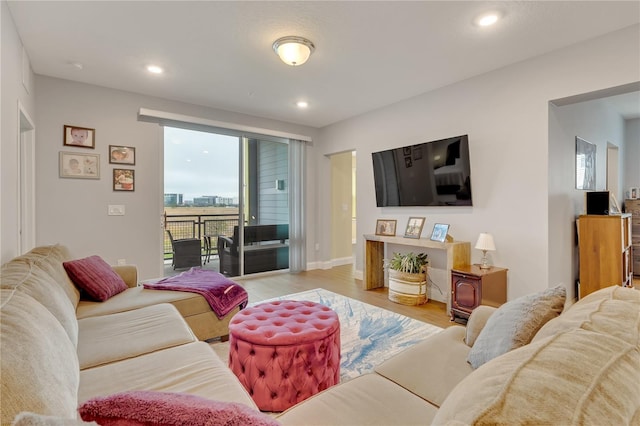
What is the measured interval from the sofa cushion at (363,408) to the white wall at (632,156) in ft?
21.6

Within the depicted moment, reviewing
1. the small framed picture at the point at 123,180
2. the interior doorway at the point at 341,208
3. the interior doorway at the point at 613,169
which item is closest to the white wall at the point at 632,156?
the interior doorway at the point at 613,169

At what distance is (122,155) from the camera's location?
4105 millimetres

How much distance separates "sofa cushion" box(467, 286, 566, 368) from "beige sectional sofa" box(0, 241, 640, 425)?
0.12 feet

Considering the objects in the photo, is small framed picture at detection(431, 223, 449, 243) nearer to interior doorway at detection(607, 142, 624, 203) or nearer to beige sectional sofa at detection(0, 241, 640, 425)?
beige sectional sofa at detection(0, 241, 640, 425)

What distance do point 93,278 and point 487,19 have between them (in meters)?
3.72

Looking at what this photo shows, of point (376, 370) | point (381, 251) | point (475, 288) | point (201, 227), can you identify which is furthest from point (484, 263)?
point (201, 227)

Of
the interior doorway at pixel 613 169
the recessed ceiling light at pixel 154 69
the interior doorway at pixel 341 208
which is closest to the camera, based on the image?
the recessed ceiling light at pixel 154 69

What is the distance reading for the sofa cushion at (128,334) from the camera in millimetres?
1599

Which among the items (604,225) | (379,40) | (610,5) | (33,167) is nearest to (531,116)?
(610,5)

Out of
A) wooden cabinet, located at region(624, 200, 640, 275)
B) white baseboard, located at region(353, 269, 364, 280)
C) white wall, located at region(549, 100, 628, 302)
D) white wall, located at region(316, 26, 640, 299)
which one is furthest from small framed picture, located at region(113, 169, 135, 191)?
wooden cabinet, located at region(624, 200, 640, 275)

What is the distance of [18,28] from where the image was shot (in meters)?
2.64

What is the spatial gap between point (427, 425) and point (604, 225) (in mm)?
3608

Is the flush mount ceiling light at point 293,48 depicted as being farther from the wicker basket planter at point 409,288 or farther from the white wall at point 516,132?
the wicker basket planter at point 409,288

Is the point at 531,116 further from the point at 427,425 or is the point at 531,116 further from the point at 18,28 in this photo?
the point at 18,28
